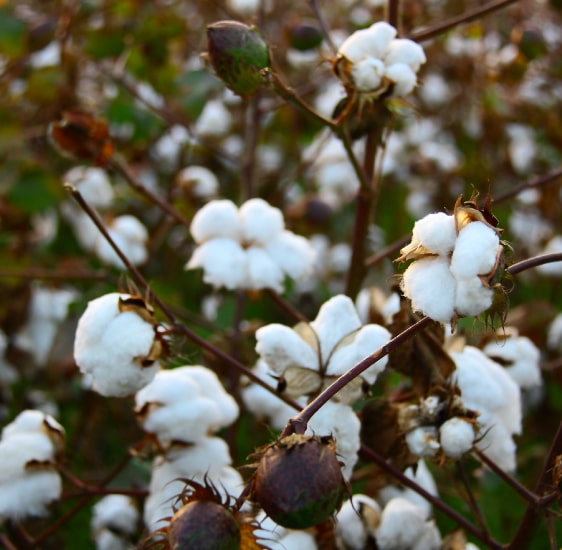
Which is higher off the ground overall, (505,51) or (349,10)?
(349,10)

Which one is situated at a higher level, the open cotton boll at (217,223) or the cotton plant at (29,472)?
the open cotton boll at (217,223)

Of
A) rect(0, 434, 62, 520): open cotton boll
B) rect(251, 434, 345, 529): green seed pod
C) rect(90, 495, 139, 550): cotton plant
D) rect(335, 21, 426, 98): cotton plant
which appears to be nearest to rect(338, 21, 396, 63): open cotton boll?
rect(335, 21, 426, 98): cotton plant

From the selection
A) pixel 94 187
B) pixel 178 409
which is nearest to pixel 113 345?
pixel 178 409

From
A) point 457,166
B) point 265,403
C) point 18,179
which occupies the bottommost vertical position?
point 265,403

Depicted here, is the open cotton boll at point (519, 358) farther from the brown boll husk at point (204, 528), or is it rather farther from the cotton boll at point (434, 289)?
the brown boll husk at point (204, 528)

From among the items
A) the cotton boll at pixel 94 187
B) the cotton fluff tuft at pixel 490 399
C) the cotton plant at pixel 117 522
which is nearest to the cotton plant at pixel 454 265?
the cotton fluff tuft at pixel 490 399

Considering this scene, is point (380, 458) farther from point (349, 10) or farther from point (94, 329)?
point (349, 10)

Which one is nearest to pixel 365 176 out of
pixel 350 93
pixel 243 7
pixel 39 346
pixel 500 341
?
pixel 350 93
